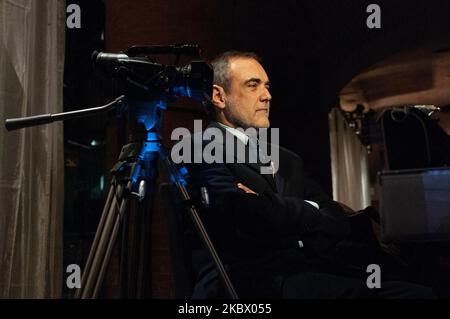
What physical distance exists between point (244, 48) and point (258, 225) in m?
1.47

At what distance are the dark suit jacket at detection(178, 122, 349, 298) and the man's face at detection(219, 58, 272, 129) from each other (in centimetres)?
18

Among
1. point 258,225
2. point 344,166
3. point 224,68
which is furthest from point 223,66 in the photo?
point 344,166

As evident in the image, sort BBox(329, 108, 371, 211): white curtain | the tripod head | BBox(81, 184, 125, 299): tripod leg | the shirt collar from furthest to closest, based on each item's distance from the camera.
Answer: BBox(329, 108, 371, 211): white curtain
the shirt collar
the tripod head
BBox(81, 184, 125, 299): tripod leg

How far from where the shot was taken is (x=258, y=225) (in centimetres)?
144

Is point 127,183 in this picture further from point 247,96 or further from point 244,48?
point 244,48

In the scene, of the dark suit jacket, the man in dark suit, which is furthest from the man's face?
the dark suit jacket

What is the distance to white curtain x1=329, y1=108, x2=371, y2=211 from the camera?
631 cm

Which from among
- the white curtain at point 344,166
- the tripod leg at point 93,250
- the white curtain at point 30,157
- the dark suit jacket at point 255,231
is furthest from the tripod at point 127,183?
the white curtain at point 344,166

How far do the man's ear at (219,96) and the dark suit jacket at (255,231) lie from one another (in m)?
0.23

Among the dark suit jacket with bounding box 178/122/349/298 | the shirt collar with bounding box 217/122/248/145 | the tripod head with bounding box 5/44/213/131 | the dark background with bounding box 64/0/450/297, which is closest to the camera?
the tripod head with bounding box 5/44/213/131

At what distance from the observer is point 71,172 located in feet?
10.9

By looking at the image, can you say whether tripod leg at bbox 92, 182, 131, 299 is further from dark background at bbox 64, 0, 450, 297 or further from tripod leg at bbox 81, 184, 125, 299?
dark background at bbox 64, 0, 450, 297
